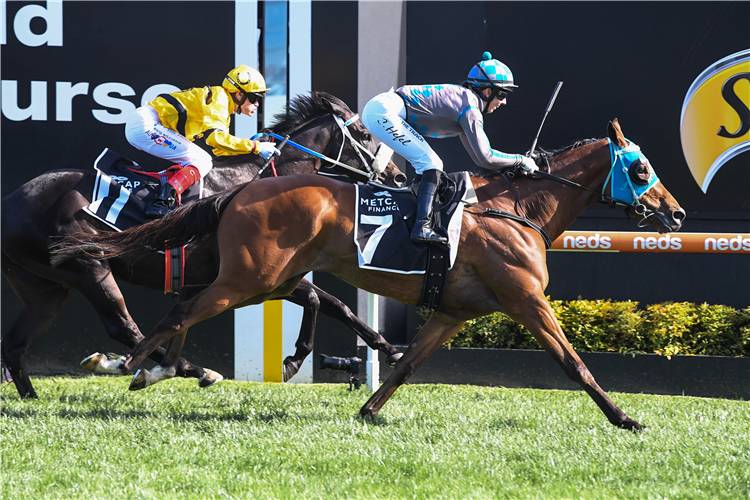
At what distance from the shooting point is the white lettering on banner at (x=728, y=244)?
609 centimetres

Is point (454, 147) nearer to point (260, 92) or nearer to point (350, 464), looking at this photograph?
point (260, 92)

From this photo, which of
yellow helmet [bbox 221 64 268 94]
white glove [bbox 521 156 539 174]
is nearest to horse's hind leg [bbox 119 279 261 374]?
yellow helmet [bbox 221 64 268 94]

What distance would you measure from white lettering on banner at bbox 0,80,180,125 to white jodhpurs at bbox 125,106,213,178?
1.55m

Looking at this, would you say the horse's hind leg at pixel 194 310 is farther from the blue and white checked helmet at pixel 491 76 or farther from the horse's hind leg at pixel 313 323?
the blue and white checked helmet at pixel 491 76

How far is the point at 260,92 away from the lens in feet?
18.4

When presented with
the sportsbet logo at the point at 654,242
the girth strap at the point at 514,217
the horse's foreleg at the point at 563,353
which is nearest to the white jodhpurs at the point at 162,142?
the girth strap at the point at 514,217

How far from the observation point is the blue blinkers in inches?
186

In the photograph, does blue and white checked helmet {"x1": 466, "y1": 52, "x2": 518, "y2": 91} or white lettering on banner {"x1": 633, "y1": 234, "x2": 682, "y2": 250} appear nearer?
blue and white checked helmet {"x1": 466, "y1": 52, "x2": 518, "y2": 91}

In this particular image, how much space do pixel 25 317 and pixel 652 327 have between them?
16.4 ft

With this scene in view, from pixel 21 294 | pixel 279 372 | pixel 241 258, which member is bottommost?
pixel 279 372

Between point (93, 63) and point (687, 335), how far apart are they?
5.80 metres

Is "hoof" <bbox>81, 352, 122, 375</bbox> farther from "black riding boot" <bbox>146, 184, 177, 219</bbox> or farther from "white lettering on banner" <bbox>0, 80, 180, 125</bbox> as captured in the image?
"white lettering on banner" <bbox>0, 80, 180, 125</bbox>

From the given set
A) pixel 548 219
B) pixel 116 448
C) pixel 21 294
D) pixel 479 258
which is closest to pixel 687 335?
pixel 548 219

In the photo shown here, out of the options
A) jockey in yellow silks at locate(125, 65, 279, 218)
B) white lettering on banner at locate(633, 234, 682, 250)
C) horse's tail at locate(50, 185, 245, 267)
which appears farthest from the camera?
white lettering on banner at locate(633, 234, 682, 250)
